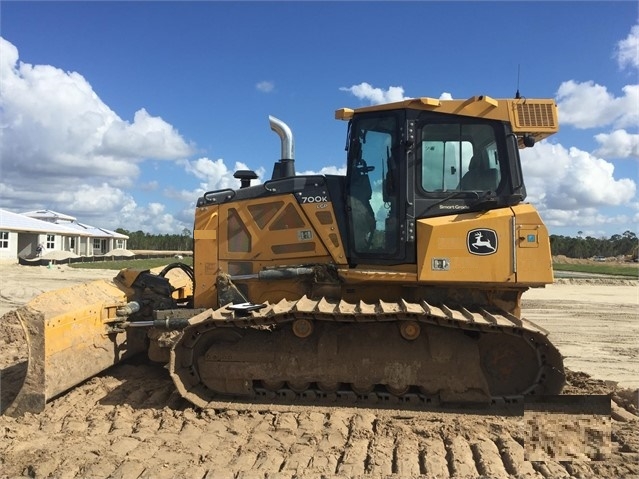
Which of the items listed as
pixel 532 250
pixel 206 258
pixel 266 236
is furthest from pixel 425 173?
pixel 206 258

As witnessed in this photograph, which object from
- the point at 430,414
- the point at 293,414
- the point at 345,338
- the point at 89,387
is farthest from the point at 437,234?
the point at 89,387

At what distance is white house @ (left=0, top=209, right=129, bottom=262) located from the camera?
131ft

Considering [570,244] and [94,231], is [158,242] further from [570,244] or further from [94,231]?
[570,244]

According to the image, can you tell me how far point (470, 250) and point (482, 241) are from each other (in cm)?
16

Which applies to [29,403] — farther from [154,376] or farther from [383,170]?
[383,170]

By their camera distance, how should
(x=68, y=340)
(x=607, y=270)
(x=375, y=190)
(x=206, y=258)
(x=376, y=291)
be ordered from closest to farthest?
(x=68, y=340), (x=375, y=190), (x=376, y=291), (x=206, y=258), (x=607, y=270)

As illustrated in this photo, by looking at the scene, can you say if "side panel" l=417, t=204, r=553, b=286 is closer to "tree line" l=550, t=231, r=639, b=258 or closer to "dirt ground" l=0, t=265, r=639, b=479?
"dirt ground" l=0, t=265, r=639, b=479

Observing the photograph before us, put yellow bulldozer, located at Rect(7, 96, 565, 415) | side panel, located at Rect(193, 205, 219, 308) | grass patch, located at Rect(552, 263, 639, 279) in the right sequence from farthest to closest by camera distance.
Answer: grass patch, located at Rect(552, 263, 639, 279) → side panel, located at Rect(193, 205, 219, 308) → yellow bulldozer, located at Rect(7, 96, 565, 415)

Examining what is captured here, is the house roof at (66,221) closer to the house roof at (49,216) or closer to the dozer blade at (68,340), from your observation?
the house roof at (49,216)

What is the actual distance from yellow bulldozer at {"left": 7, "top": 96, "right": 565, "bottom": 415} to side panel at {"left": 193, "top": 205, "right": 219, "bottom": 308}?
0.19 meters

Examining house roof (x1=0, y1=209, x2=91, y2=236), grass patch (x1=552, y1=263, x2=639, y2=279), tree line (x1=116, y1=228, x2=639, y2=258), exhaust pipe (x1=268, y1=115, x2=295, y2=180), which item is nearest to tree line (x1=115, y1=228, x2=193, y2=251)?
tree line (x1=116, y1=228, x2=639, y2=258)

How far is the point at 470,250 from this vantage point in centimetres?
553

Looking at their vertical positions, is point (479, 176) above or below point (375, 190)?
above

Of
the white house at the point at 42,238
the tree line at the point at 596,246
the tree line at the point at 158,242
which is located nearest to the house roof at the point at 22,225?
the white house at the point at 42,238
